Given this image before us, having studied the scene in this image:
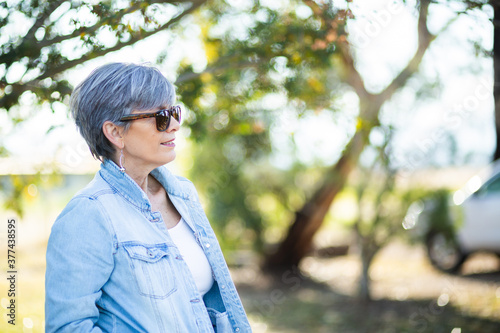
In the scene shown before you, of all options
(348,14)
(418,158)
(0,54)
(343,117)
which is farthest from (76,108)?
(418,158)

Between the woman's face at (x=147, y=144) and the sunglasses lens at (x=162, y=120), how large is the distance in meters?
0.01

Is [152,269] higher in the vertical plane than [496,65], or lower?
higher

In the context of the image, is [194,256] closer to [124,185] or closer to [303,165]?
[124,185]

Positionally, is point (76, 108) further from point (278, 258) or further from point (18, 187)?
point (278, 258)

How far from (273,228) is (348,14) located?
219 inches

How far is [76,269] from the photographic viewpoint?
148 centimetres

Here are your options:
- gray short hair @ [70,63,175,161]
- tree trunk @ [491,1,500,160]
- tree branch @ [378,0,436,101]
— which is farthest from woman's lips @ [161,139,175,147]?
tree branch @ [378,0,436,101]

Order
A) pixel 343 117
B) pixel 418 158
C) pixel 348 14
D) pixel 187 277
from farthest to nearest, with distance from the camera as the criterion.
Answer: pixel 418 158 < pixel 343 117 < pixel 348 14 < pixel 187 277

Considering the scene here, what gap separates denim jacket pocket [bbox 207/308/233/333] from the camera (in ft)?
6.17

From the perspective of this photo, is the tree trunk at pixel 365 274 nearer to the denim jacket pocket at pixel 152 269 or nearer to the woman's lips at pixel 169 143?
the woman's lips at pixel 169 143

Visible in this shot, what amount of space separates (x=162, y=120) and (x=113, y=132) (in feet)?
0.57

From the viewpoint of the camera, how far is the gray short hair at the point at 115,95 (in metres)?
1.68

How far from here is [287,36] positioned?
11.6 ft

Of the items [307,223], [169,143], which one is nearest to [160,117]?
[169,143]
